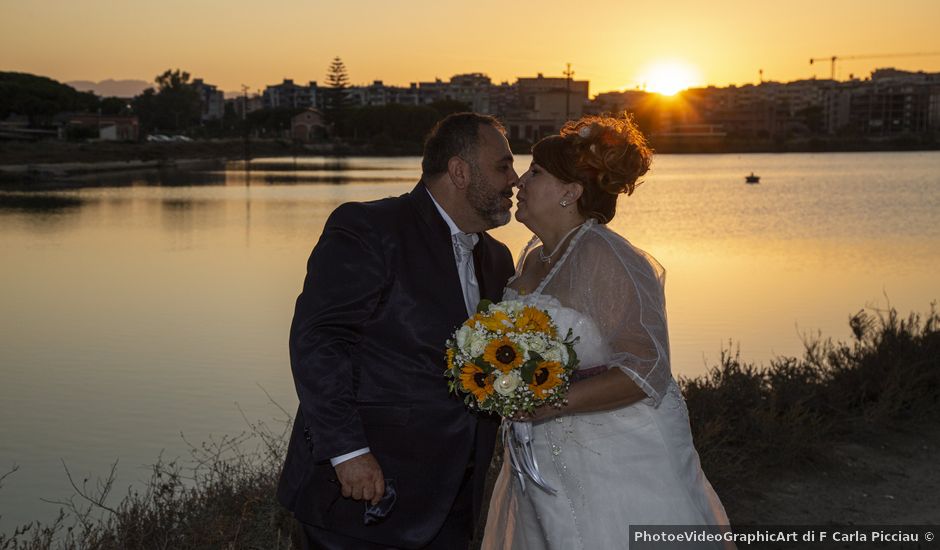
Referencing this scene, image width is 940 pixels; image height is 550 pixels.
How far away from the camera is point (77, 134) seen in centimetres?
9144

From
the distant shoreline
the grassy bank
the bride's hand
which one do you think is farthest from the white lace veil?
the distant shoreline

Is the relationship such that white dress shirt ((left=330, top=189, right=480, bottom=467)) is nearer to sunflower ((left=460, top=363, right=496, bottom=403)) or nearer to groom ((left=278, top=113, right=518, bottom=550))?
groom ((left=278, top=113, right=518, bottom=550))

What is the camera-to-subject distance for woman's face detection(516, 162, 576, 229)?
3656mm

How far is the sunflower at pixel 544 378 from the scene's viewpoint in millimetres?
3170

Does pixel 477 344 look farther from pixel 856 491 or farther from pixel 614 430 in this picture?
pixel 856 491

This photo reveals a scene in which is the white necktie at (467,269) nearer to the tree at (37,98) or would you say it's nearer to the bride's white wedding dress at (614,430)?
the bride's white wedding dress at (614,430)

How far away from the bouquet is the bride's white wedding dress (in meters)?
0.29

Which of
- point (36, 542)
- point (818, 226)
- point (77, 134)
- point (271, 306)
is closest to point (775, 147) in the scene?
point (77, 134)

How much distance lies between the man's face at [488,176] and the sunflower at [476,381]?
58cm

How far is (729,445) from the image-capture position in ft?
21.7

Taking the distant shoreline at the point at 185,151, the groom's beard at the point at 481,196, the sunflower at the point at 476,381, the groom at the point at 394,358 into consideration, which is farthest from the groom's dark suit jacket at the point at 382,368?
the distant shoreline at the point at 185,151

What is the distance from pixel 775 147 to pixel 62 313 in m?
143

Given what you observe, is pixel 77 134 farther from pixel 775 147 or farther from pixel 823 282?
pixel 775 147

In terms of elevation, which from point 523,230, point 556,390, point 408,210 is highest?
point 408,210
